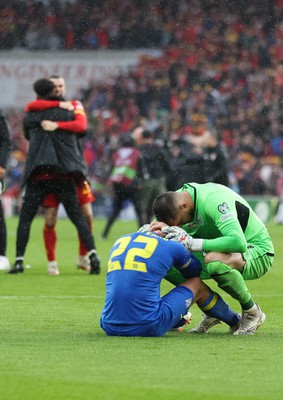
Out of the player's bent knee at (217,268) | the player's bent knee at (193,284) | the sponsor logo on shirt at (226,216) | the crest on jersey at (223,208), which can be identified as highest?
the crest on jersey at (223,208)

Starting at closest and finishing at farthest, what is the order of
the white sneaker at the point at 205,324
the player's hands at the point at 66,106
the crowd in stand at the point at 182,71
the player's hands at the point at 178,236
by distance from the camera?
the player's hands at the point at 178,236
the white sneaker at the point at 205,324
the player's hands at the point at 66,106
the crowd in stand at the point at 182,71

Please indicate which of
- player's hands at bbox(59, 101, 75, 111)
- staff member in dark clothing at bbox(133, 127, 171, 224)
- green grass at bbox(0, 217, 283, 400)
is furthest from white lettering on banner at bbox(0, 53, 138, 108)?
green grass at bbox(0, 217, 283, 400)

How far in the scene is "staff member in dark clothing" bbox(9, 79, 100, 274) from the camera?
40.7ft

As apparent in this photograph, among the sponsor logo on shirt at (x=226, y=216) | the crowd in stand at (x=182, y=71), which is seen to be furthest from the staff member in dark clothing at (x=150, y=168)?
the sponsor logo on shirt at (x=226, y=216)

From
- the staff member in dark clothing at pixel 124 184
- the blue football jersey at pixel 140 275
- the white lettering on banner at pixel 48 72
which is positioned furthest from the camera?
the white lettering on banner at pixel 48 72

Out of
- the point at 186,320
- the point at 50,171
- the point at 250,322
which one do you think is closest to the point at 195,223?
the point at 186,320

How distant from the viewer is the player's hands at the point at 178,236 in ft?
24.1

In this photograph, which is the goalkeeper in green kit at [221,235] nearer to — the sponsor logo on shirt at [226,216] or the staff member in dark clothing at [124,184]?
the sponsor logo on shirt at [226,216]

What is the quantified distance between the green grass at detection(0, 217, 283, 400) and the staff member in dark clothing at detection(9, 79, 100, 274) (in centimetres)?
223

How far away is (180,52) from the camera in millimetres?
37281

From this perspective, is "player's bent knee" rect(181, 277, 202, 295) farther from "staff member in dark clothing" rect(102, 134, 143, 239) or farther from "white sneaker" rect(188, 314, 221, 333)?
"staff member in dark clothing" rect(102, 134, 143, 239)

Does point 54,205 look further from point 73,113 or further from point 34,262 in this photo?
point 34,262

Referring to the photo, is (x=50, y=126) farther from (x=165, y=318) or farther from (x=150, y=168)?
(x=150, y=168)

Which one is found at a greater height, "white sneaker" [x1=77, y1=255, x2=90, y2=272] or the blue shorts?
the blue shorts
